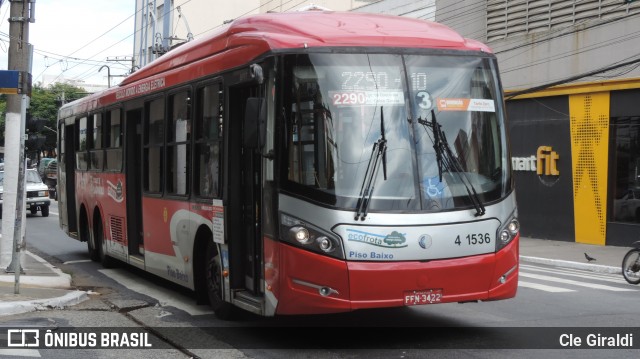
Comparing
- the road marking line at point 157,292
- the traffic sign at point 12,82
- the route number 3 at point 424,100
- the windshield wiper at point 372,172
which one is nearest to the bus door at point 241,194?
the windshield wiper at point 372,172

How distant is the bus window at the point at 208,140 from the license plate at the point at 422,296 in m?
2.87

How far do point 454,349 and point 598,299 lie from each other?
15.2 ft

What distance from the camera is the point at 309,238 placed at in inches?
293

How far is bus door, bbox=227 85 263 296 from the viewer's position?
8.75 metres

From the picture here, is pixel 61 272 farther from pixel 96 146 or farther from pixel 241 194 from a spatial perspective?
pixel 241 194

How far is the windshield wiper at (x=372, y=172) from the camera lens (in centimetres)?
743

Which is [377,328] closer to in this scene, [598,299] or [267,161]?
[267,161]

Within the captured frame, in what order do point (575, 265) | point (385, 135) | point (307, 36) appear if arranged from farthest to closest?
point (575, 265) < point (307, 36) < point (385, 135)

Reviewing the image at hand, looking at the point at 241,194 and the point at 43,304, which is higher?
the point at 241,194

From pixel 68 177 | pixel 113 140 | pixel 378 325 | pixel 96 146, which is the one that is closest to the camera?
pixel 378 325

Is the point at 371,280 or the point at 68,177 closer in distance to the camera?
the point at 371,280

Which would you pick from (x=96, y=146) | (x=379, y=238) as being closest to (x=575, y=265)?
(x=96, y=146)

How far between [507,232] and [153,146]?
5887 millimetres

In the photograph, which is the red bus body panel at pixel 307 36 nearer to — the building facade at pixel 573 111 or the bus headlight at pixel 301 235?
the bus headlight at pixel 301 235
